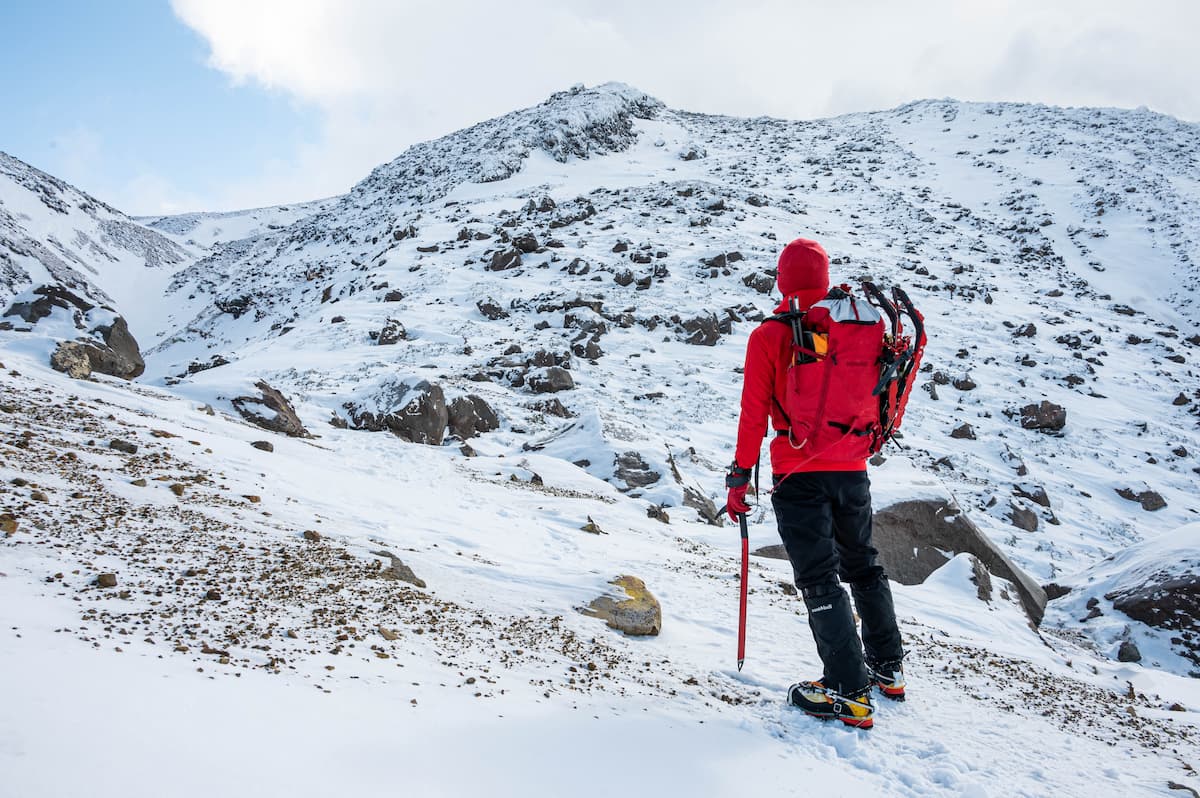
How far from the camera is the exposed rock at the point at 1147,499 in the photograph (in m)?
15.3

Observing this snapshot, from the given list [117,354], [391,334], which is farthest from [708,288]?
[117,354]

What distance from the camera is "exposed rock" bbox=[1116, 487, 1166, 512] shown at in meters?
15.3

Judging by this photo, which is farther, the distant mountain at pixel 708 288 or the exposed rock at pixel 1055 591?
the distant mountain at pixel 708 288

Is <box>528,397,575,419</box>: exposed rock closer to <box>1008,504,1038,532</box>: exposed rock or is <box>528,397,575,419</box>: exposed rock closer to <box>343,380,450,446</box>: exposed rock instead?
<box>343,380,450,446</box>: exposed rock

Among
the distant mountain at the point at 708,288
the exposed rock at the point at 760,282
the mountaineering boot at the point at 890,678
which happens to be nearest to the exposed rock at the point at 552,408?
the distant mountain at the point at 708,288

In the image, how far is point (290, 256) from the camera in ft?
146

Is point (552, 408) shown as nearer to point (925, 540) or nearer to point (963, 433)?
point (925, 540)

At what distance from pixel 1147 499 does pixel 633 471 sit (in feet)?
43.1

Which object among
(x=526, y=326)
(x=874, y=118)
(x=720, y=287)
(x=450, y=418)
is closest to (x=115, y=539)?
(x=450, y=418)

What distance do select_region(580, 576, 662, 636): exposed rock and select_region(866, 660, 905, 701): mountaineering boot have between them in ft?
A: 4.81

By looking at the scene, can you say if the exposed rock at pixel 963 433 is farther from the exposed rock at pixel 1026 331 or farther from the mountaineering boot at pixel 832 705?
the mountaineering boot at pixel 832 705

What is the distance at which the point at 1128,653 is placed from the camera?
21.6 feet

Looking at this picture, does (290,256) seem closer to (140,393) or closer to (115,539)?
(140,393)

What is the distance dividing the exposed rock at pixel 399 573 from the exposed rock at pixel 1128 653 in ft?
Answer: 23.3
